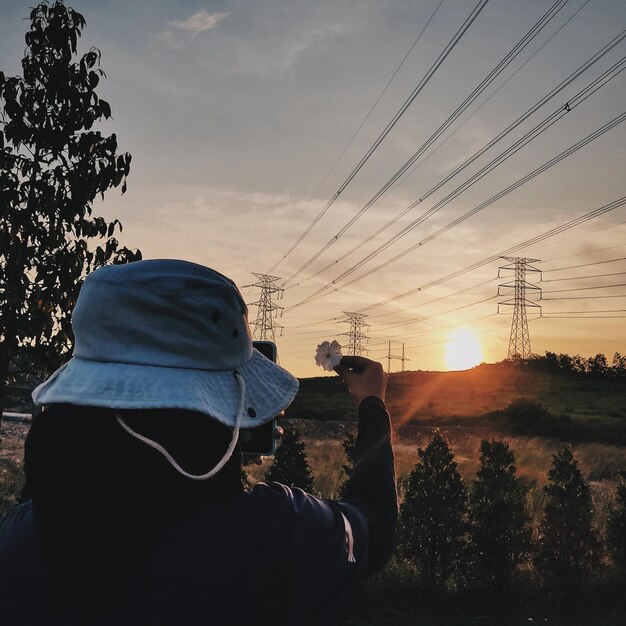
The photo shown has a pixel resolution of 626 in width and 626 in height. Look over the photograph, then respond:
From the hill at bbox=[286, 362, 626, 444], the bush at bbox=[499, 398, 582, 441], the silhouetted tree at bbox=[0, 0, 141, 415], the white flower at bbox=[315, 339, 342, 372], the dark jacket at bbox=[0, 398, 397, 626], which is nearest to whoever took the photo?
the dark jacket at bbox=[0, 398, 397, 626]

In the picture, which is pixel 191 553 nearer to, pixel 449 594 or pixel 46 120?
pixel 46 120

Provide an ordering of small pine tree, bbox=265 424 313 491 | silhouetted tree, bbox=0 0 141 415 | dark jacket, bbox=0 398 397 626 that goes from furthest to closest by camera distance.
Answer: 1. small pine tree, bbox=265 424 313 491
2. silhouetted tree, bbox=0 0 141 415
3. dark jacket, bbox=0 398 397 626

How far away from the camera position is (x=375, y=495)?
142 cm

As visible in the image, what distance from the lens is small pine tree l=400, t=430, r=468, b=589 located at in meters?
9.30

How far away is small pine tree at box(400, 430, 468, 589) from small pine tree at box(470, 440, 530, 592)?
0.85 ft

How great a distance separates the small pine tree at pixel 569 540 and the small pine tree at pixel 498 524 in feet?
1.17

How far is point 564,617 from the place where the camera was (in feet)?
27.8

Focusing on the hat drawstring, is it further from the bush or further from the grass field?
the bush

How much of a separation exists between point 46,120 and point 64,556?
6828 millimetres

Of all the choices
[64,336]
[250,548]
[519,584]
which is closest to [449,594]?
[519,584]

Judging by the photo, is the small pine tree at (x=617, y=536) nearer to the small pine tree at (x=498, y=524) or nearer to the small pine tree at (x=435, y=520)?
the small pine tree at (x=498, y=524)

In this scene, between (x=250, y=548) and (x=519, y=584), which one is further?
(x=519, y=584)

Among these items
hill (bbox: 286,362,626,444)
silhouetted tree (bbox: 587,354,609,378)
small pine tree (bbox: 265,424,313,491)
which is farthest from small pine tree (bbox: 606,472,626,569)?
silhouetted tree (bbox: 587,354,609,378)

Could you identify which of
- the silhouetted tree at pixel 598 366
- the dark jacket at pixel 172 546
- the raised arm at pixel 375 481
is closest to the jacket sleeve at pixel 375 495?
the raised arm at pixel 375 481
